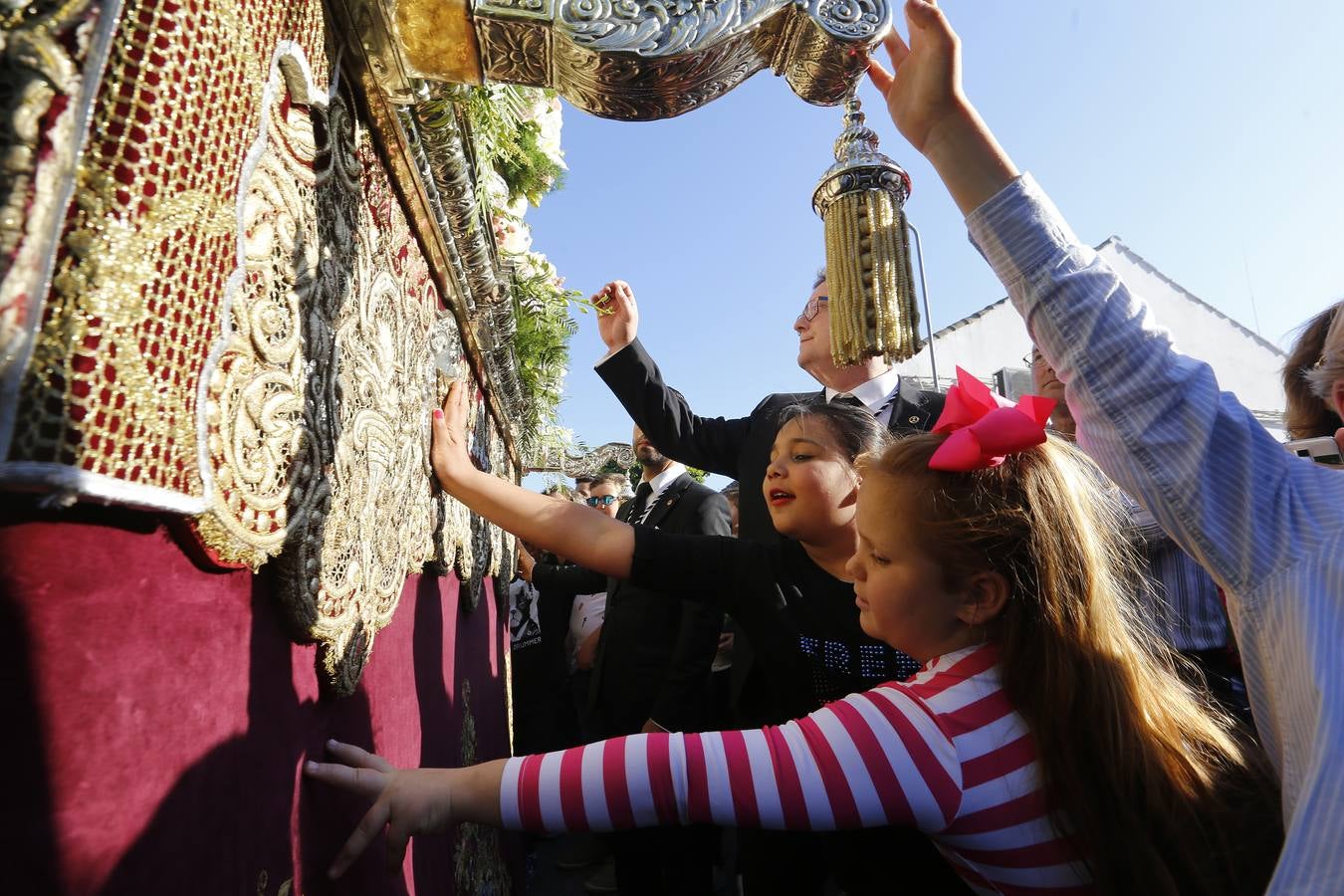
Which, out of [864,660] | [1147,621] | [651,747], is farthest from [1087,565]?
[651,747]

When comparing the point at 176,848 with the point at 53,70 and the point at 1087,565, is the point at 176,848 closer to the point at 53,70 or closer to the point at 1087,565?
the point at 53,70

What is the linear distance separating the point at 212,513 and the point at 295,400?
0.68ft

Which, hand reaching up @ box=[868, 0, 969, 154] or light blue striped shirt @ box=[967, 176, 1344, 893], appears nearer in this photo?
light blue striped shirt @ box=[967, 176, 1344, 893]

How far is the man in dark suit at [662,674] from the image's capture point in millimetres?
2824

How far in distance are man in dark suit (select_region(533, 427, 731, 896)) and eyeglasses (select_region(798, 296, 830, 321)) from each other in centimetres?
109

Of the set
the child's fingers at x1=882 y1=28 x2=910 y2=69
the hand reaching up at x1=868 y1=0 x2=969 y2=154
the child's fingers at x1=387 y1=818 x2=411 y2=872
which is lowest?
the child's fingers at x1=387 y1=818 x2=411 y2=872

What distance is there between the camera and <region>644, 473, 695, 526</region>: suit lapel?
351 cm

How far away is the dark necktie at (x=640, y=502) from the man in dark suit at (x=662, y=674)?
0.33 metres

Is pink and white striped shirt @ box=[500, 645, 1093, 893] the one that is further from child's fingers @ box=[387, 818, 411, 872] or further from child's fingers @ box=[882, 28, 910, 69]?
child's fingers @ box=[882, 28, 910, 69]

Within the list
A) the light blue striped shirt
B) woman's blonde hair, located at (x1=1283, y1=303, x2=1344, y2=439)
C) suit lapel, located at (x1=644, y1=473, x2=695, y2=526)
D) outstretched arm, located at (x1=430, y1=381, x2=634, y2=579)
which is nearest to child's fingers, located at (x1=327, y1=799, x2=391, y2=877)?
outstretched arm, located at (x1=430, y1=381, x2=634, y2=579)

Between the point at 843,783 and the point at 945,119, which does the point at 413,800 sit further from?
the point at 945,119

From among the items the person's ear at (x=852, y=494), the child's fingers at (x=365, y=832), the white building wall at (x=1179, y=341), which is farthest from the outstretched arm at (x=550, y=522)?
the white building wall at (x=1179, y=341)

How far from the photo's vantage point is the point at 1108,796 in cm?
100

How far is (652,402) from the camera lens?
236cm
